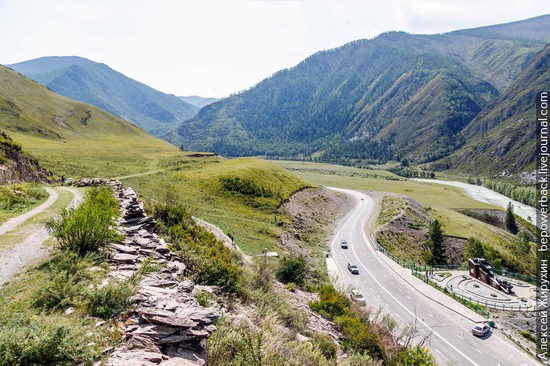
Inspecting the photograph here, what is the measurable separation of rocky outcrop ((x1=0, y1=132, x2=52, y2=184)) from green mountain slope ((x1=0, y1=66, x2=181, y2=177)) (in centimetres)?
2090

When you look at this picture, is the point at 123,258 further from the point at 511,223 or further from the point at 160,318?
the point at 511,223

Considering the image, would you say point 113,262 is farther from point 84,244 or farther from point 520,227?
point 520,227

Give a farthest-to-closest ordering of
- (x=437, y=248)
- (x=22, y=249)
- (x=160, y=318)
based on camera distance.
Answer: (x=437, y=248), (x=22, y=249), (x=160, y=318)

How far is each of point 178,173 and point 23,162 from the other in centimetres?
3624

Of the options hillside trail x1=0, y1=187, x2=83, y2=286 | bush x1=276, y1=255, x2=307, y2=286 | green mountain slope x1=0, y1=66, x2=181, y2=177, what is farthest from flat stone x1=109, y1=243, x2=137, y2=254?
green mountain slope x1=0, y1=66, x2=181, y2=177

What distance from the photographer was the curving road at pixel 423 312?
26203mm

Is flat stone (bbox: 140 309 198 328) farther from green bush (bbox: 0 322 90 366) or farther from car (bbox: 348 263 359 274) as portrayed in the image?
car (bbox: 348 263 359 274)

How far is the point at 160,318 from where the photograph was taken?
29.3ft

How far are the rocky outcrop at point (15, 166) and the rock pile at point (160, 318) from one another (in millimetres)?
21240

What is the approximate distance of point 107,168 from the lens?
66125 millimetres

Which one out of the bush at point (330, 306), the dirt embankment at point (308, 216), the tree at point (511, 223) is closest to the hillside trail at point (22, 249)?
the bush at point (330, 306)

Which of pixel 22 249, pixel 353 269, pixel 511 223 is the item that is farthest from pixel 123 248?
pixel 511 223

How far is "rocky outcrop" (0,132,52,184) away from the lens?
28.1 meters

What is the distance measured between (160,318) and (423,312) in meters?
33.0
